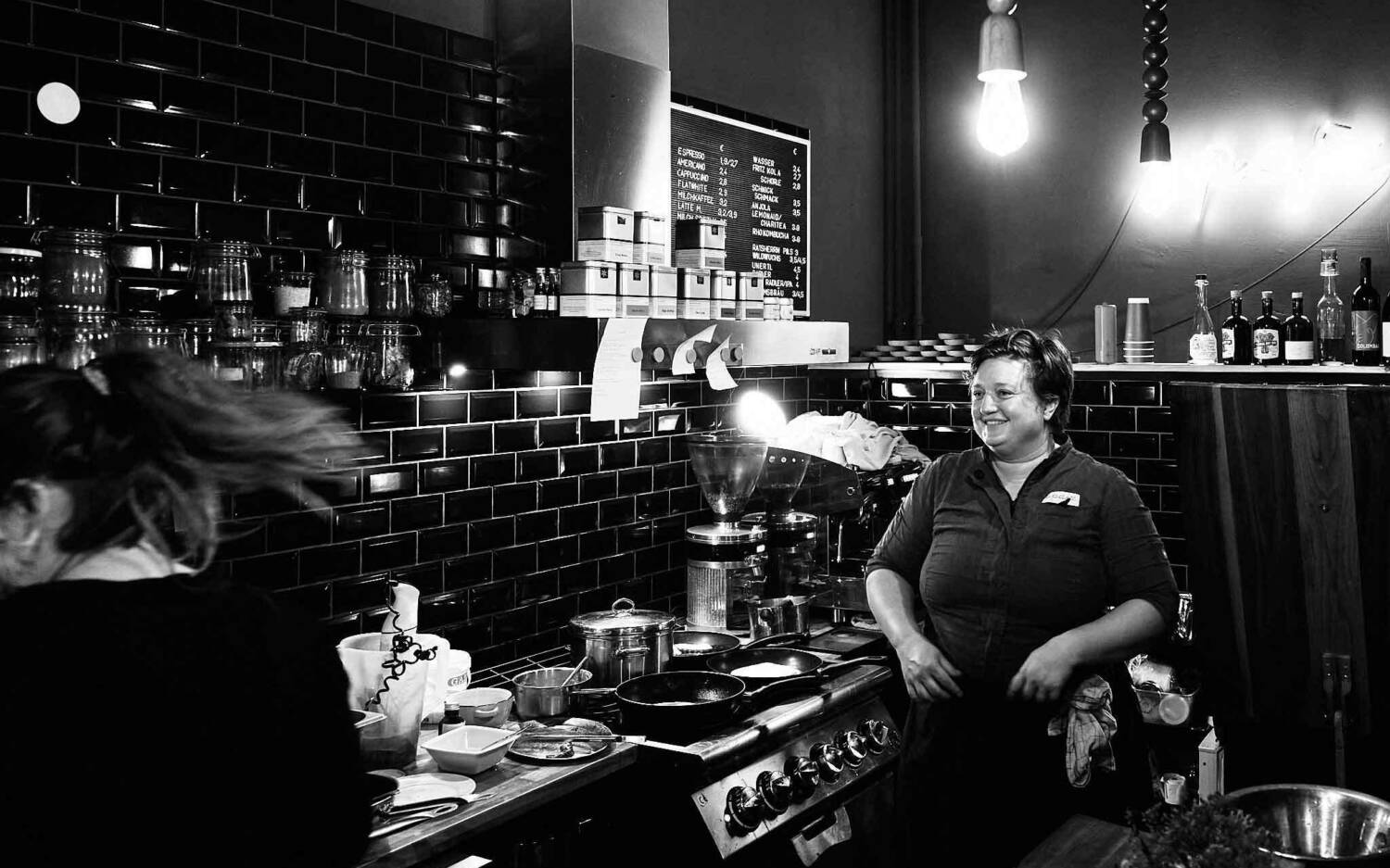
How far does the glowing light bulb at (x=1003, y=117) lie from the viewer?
138 inches

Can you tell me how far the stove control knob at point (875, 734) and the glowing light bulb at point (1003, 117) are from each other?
1.82 metres

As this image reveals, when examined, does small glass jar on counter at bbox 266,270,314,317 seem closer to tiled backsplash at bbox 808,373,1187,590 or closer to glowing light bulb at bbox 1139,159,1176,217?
tiled backsplash at bbox 808,373,1187,590

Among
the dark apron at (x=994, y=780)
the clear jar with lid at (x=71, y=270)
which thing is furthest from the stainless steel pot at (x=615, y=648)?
the clear jar with lid at (x=71, y=270)

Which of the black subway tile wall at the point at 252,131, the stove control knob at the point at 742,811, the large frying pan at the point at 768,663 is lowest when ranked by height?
the stove control knob at the point at 742,811

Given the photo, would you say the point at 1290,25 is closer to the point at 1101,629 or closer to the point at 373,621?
the point at 1101,629

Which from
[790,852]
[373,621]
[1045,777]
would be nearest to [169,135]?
[373,621]

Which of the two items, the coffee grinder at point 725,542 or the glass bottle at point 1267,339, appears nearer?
the coffee grinder at point 725,542

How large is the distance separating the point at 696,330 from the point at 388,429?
903 mm

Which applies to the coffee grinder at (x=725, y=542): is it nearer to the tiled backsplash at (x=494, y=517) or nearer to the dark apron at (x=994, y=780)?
the tiled backsplash at (x=494, y=517)

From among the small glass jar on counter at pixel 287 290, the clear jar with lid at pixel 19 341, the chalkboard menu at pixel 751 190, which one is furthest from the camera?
the chalkboard menu at pixel 751 190

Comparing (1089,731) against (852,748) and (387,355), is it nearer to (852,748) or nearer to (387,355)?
(852,748)

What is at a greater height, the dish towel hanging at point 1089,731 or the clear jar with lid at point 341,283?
the clear jar with lid at point 341,283

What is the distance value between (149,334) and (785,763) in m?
1.92

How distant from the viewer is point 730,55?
14.7ft
